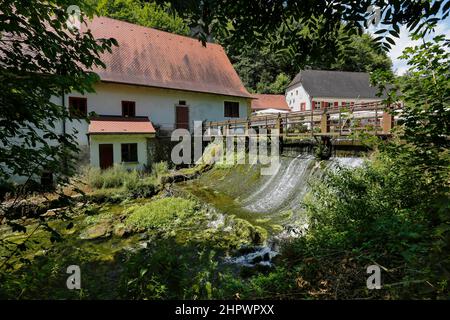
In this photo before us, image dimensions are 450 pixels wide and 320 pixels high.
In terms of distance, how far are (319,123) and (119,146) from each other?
12180 millimetres

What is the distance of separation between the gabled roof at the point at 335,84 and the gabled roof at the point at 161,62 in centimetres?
1638

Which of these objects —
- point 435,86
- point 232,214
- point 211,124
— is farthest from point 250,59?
point 435,86

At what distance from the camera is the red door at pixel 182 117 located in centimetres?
2075

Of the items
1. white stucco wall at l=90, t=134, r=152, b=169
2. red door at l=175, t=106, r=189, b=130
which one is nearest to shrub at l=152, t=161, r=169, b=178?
white stucco wall at l=90, t=134, r=152, b=169

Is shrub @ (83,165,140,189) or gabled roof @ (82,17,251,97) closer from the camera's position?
shrub @ (83,165,140,189)

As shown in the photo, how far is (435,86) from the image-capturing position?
12.6 ft

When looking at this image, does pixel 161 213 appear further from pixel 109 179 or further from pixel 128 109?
pixel 128 109

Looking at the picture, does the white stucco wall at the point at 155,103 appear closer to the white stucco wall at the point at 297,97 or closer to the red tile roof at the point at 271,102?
the white stucco wall at the point at 297,97

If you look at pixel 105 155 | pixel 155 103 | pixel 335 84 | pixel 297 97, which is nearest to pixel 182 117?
pixel 155 103

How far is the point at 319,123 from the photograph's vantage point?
46.2 ft

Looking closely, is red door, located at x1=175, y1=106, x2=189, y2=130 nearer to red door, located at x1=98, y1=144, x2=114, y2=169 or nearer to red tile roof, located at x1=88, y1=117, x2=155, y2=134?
red tile roof, located at x1=88, y1=117, x2=155, y2=134

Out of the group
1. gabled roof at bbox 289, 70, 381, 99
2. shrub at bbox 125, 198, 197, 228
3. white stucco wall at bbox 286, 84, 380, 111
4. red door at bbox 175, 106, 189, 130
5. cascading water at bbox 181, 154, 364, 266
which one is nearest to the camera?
cascading water at bbox 181, 154, 364, 266

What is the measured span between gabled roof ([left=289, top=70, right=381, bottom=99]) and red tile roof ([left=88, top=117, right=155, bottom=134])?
25.5 metres

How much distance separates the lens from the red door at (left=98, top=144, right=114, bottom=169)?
1636cm
